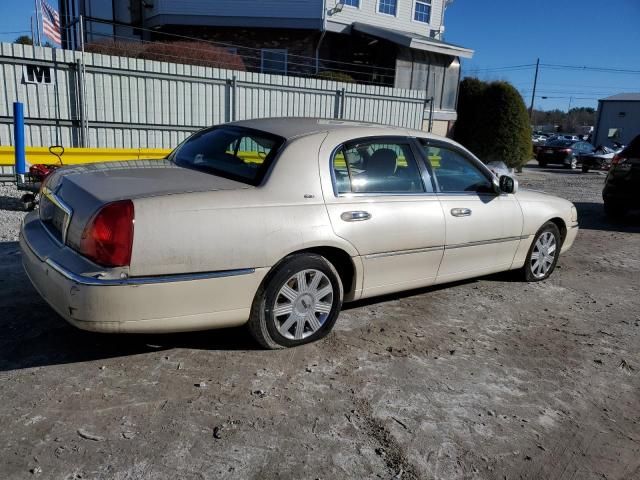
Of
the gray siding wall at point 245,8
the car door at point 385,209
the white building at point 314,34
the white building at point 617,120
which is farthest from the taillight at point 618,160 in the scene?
the white building at point 617,120

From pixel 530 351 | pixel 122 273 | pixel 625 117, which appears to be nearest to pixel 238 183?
pixel 122 273

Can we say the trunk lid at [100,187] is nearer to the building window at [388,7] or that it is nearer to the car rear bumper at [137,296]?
the car rear bumper at [137,296]

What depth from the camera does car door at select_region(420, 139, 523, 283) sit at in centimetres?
457

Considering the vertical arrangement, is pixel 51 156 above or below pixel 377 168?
below

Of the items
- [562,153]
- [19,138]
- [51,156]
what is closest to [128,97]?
[51,156]

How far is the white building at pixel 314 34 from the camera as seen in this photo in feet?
65.0

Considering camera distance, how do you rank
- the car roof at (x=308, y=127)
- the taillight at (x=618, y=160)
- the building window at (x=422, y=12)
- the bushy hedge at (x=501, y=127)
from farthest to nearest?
1. the building window at (x=422, y=12)
2. the bushy hedge at (x=501, y=127)
3. the taillight at (x=618, y=160)
4. the car roof at (x=308, y=127)

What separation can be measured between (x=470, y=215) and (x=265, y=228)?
2072mm

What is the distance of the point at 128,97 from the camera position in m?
10.6

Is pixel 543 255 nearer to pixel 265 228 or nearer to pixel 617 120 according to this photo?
pixel 265 228

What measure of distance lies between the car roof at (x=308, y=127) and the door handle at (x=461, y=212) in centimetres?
68

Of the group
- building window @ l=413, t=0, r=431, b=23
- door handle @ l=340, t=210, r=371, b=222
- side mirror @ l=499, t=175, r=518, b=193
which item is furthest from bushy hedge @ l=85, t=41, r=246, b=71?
door handle @ l=340, t=210, r=371, b=222

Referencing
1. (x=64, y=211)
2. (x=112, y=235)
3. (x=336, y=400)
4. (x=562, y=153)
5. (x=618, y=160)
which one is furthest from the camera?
(x=562, y=153)

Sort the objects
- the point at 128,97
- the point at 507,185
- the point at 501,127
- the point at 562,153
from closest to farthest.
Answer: the point at 507,185 → the point at 128,97 → the point at 501,127 → the point at 562,153
